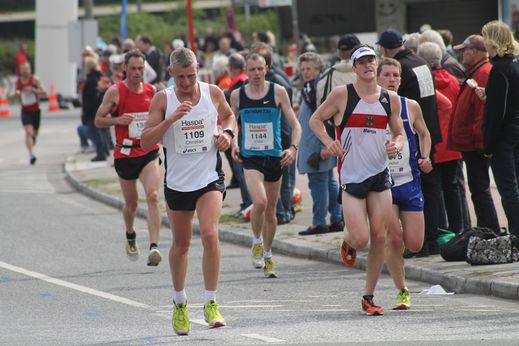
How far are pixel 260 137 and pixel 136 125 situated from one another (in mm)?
1389

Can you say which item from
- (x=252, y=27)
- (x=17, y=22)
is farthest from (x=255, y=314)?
(x=17, y=22)

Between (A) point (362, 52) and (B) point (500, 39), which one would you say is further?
(B) point (500, 39)

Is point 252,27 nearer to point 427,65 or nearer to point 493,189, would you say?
point 493,189

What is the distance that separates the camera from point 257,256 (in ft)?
44.7

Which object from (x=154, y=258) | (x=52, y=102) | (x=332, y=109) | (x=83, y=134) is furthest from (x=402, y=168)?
(x=52, y=102)

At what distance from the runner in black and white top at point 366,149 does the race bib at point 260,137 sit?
2.82m

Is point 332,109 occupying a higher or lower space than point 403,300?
higher

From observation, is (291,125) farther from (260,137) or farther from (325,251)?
(325,251)

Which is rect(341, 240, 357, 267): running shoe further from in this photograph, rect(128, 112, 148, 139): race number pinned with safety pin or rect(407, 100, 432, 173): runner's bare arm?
rect(128, 112, 148, 139): race number pinned with safety pin

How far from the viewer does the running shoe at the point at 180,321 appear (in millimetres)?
9766

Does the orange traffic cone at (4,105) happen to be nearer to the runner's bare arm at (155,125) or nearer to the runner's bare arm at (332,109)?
the runner's bare arm at (332,109)

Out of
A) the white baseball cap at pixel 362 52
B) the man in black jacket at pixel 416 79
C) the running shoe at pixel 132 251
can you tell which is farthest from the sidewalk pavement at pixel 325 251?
the white baseball cap at pixel 362 52

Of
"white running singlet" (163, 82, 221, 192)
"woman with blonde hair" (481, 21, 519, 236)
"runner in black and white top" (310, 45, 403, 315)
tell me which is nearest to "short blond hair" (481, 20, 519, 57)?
"woman with blonde hair" (481, 21, 519, 236)

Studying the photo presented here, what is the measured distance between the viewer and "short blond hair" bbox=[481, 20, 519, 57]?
488 inches
